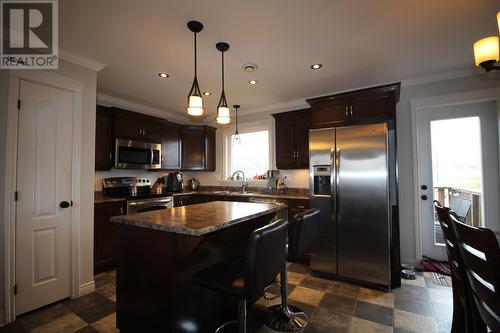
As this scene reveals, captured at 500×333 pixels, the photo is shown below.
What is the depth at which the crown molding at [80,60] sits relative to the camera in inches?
94.3

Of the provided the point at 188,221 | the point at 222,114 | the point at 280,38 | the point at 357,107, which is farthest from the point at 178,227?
the point at 357,107

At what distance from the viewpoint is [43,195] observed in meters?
2.29

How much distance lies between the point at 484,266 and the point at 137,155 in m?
4.21

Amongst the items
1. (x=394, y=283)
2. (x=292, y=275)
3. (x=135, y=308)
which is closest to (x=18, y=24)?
(x=135, y=308)

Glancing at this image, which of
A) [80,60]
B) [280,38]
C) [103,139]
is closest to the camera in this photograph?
[280,38]

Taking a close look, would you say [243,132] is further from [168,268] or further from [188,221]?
[168,268]

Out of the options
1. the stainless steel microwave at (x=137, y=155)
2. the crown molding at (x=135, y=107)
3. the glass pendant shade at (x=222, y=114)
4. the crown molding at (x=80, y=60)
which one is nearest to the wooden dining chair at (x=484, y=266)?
the glass pendant shade at (x=222, y=114)

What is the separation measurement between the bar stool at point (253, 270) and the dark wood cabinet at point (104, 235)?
2252 mm

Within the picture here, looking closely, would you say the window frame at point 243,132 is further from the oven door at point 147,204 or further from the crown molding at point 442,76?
the crown molding at point 442,76

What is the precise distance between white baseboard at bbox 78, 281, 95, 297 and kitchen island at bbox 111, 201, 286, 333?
1073 millimetres

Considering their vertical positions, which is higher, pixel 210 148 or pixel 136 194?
pixel 210 148

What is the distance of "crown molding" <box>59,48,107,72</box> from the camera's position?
2396mm

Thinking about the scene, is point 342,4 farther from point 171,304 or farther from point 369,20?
point 171,304

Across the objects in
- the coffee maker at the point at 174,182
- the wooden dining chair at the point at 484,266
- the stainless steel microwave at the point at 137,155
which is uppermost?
the stainless steel microwave at the point at 137,155
